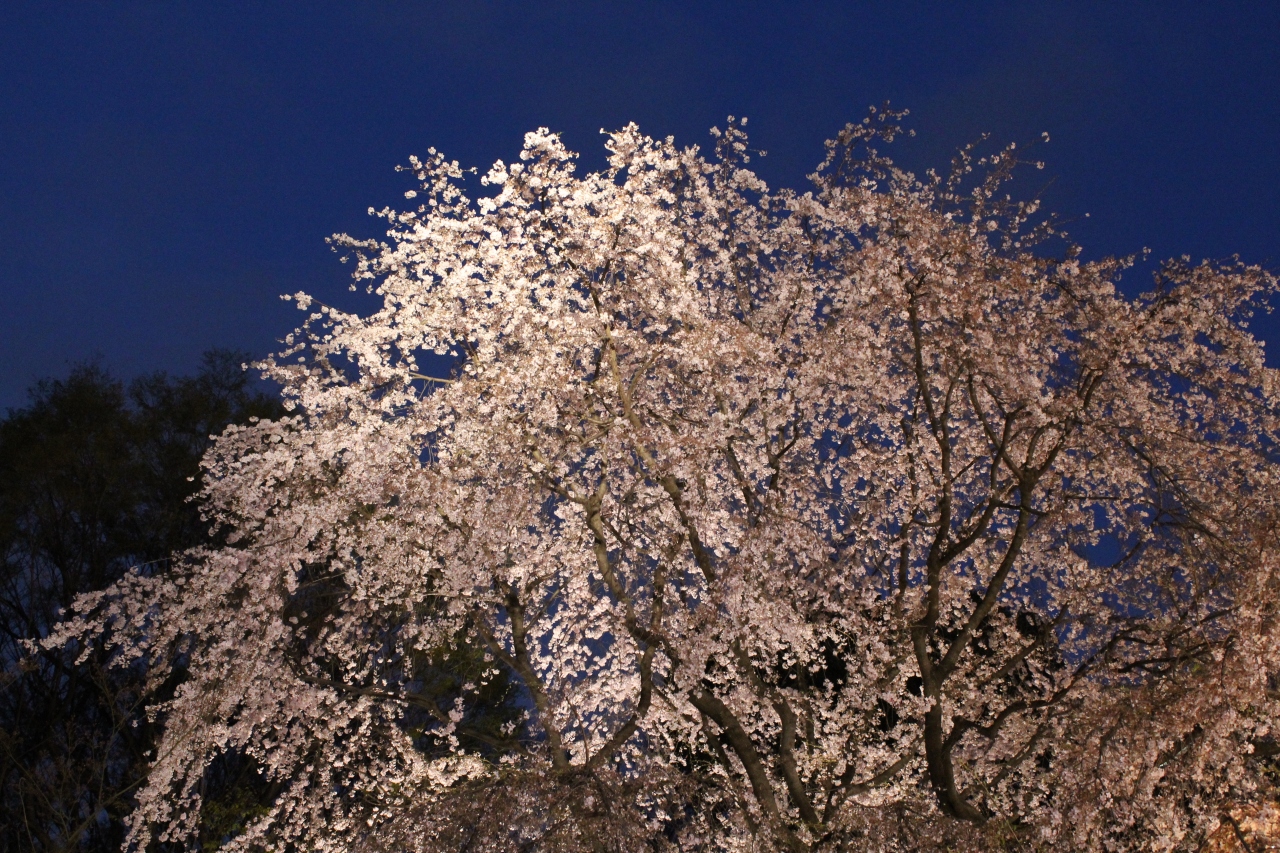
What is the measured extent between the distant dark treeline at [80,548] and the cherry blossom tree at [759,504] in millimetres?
5520

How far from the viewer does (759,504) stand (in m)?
9.77

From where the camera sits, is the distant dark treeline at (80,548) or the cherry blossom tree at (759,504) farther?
the distant dark treeline at (80,548)

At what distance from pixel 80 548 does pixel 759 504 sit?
579 inches

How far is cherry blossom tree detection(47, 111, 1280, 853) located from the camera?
804cm

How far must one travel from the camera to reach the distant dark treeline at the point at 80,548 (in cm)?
1614

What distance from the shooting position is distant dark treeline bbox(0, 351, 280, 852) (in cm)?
1614

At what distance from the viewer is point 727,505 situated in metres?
12.5

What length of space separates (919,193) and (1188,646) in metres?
5.42

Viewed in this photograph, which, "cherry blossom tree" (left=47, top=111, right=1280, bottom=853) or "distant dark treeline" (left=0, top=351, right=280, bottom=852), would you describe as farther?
"distant dark treeline" (left=0, top=351, right=280, bottom=852)

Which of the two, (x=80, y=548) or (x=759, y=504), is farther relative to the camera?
(x=80, y=548)

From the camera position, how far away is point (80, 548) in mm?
17516

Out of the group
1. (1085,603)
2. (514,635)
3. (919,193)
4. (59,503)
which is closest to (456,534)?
(514,635)

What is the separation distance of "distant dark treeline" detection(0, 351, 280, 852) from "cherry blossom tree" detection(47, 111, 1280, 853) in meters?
5.52

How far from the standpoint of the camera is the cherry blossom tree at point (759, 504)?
316 inches
